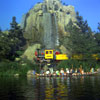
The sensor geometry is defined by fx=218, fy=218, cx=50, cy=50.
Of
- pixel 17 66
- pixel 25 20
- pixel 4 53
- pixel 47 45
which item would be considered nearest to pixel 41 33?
pixel 47 45

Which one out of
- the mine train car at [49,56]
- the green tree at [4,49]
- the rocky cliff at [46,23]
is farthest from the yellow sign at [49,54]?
the rocky cliff at [46,23]

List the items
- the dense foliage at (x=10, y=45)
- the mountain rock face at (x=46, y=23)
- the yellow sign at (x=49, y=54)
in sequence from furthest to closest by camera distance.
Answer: the mountain rock face at (x=46, y=23)
the dense foliage at (x=10, y=45)
the yellow sign at (x=49, y=54)

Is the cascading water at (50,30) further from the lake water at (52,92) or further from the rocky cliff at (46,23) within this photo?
the lake water at (52,92)

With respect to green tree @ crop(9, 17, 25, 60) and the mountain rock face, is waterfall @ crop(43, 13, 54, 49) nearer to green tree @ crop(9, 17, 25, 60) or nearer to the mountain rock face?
the mountain rock face

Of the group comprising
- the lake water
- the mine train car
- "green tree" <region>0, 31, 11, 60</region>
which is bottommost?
the lake water

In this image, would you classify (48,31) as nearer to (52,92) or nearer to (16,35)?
(16,35)

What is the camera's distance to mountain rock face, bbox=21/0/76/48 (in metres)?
68.1

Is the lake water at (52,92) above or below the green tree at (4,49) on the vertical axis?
below

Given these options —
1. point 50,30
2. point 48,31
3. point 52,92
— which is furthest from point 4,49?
point 52,92

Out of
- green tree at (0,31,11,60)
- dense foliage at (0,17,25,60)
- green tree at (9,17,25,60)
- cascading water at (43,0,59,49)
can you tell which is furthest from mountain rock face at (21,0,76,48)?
green tree at (0,31,11,60)

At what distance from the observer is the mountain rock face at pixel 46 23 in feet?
223

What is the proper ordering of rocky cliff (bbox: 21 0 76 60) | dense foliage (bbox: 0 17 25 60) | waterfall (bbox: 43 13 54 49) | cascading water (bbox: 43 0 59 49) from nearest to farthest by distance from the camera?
dense foliage (bbox: 0 17 25 60) → rocky cliff (bbox: 21 0 76 60) → waterfall (bbox: 43 13 54 49) → cascading water (bbox: 43 0 59 49)

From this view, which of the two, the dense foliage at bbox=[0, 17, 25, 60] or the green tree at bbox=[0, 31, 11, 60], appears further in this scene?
the dense foliage at bbox=[0, 17, 25, 60]

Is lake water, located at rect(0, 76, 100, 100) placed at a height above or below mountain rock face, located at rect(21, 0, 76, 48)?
below
